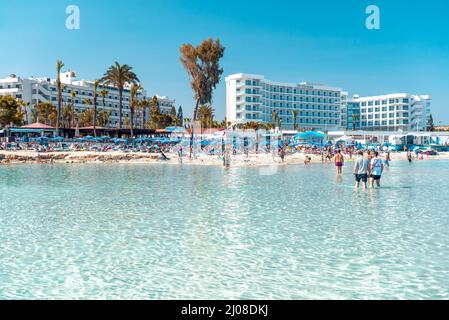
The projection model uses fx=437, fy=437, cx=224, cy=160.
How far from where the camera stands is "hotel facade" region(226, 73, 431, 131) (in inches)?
4685

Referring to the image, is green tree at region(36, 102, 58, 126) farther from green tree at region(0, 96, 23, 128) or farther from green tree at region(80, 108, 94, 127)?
green tree at region(0, 96, 23, 128)

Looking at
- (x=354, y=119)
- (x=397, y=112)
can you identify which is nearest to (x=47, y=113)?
(x=354, y=119)

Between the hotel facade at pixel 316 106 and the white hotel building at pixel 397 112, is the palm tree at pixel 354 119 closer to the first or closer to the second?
the hotel facade at pixel 316 106

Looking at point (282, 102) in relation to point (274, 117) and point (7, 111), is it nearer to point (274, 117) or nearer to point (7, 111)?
point (274, 117)

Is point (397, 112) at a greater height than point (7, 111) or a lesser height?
greater

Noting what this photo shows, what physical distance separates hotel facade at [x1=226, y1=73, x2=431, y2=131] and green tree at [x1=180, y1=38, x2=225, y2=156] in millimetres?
53998

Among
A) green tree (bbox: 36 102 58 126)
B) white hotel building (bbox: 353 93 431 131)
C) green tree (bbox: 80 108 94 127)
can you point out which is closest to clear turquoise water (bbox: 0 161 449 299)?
green tree (bbox: 36 102 58 126)

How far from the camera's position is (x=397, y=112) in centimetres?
14488

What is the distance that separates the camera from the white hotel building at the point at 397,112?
144250 millimetres

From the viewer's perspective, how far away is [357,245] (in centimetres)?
1011

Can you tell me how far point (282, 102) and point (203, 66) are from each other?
2801 inches

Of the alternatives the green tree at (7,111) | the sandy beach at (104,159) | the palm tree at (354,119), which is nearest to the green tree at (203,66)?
the sandy beach at (104,159)
